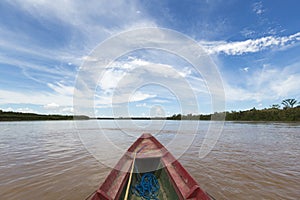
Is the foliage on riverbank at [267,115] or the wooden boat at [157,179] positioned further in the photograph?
the foliage on riverbank at [267,115]

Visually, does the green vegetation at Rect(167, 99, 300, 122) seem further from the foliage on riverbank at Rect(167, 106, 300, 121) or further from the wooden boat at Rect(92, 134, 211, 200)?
the wooden boat at Rect(92, 134, 211, 200)

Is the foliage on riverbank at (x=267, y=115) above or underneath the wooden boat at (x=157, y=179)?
above

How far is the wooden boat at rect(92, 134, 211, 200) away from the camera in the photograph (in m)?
2.68

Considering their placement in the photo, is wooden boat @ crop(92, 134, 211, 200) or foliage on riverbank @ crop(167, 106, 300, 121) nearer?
wooden boat @ crop(92, 134, 211, 200)

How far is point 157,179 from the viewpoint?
4375 mm

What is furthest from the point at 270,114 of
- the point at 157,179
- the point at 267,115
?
the point at 157,179

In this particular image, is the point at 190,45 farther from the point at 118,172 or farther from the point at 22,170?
the point at 22,170

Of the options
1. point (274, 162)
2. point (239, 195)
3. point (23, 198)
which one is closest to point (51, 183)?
point (23, 198)

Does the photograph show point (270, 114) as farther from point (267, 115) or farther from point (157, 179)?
point (157, 179)

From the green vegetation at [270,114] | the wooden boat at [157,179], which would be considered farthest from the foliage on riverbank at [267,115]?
the wooden boat at [157,179]

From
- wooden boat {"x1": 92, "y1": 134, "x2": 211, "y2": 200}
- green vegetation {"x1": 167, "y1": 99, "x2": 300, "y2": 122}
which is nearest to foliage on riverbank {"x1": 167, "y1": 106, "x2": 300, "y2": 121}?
green vegetation {"x1": 167, "y1": 99, "x2": 300, "y2": 122}

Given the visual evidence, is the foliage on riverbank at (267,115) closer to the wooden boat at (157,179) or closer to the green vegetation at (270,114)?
the green vegetation at (270,114)

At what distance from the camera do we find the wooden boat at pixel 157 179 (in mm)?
2681

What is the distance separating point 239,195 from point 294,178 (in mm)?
2282
